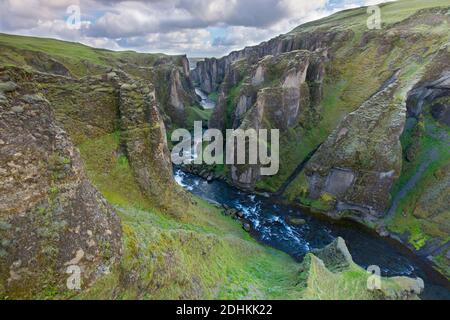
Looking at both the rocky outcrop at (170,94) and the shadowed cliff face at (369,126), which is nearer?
the shadowed cliff face at (369,126)

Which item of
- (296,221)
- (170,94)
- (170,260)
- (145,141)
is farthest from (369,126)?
(170,94)

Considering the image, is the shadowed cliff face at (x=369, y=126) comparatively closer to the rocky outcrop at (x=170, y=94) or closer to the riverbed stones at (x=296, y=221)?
the riverbed stones at (x=296, y=221)

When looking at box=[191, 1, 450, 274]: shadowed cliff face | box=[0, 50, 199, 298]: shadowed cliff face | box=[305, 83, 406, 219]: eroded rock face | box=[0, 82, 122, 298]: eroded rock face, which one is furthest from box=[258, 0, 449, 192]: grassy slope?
box=[0, 82, 122, 298]: eroded rock face

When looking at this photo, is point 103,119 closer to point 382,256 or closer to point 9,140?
point 9,140

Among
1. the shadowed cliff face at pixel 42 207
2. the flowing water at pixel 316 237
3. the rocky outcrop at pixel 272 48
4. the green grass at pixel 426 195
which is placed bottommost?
the flowing water at pixel 316 237

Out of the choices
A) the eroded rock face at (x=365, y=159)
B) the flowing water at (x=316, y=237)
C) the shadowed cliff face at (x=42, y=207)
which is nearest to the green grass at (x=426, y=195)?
the eroded rock face at (x=365, y=159)

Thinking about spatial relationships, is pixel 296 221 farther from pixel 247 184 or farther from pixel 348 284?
pixel 348 284
